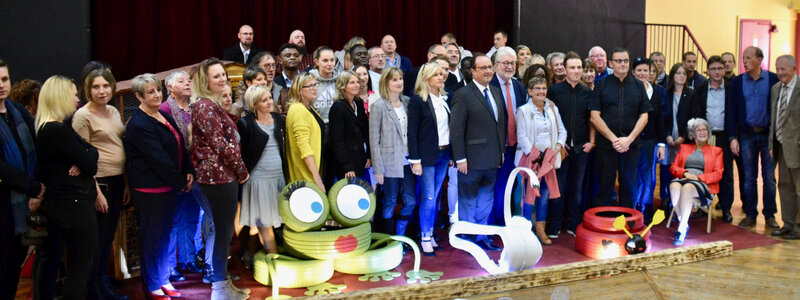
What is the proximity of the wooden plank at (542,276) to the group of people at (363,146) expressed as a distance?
3.64 ft

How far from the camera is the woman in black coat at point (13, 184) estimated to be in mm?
3172

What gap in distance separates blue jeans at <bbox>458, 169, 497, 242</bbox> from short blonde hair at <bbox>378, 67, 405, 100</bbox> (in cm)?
81

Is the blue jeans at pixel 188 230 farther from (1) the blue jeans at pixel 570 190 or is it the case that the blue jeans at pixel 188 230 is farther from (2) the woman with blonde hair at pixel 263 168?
(1) the blue jeans at pixel 570 190

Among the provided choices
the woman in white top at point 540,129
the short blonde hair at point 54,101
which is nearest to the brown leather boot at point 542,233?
the woman in white top at point 540,129

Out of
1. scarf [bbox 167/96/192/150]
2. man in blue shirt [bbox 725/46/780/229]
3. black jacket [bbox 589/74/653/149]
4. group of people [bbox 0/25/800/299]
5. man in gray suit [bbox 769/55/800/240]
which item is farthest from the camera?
man in blue shirt [bbox 725/46/780/229]

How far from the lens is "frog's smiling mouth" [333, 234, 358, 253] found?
419 centimetres

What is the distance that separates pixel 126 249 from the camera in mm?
4375

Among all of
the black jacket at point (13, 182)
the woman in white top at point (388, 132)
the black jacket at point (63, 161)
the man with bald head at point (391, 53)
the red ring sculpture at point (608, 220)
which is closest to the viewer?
the black jacket at point (13, 182)

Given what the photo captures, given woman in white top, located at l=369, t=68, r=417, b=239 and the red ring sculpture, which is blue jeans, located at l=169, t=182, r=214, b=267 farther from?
the red ring sculpture

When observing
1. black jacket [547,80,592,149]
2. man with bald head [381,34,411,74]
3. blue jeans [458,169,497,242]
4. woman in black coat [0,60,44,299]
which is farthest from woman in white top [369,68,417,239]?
woman in black coat [0,60,44,299]

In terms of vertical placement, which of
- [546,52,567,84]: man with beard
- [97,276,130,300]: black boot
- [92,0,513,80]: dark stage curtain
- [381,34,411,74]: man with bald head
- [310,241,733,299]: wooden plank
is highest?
[92,0,513,80]: dark stage curtain

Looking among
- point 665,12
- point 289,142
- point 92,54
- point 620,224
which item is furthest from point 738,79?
point 665,12

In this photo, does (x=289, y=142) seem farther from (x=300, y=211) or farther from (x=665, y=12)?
(x=665, y=12)

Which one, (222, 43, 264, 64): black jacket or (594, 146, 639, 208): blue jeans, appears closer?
(594, 146, 639, 208): blue jeans
